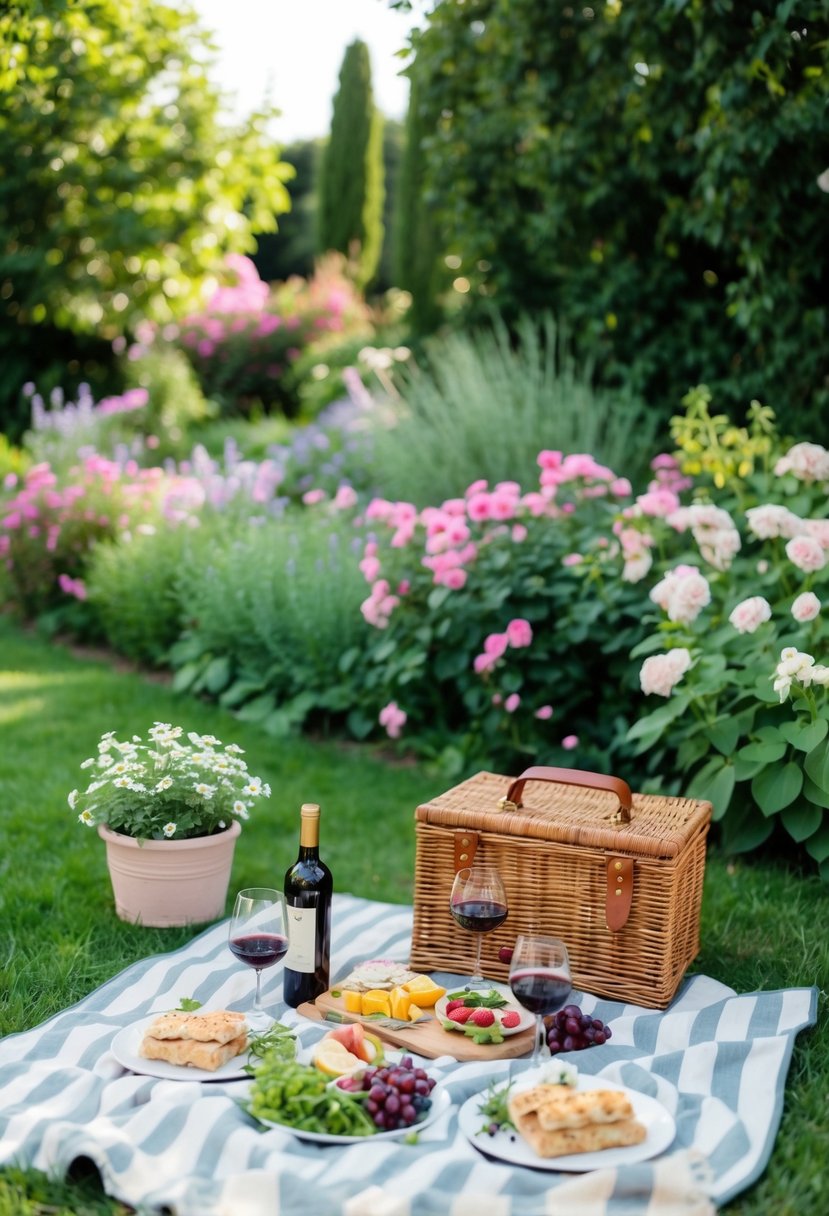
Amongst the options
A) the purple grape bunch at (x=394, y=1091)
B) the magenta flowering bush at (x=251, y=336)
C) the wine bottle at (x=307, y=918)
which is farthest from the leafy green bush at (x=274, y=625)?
the magenta flowering bush at (x=251, y=336)

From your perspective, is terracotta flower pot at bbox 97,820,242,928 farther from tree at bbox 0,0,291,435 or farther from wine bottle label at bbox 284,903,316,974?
tree at bbox 0,0,291,435

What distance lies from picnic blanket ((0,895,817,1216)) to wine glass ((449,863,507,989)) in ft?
0.93

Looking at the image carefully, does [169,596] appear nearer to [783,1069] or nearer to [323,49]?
[783,1069]

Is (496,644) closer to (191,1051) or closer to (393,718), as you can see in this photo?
(393,718)

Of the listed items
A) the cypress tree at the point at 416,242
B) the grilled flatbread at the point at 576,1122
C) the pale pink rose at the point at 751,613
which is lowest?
the grilled flatbread at the point at 576,1122

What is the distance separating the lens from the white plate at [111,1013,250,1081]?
2.30 metres

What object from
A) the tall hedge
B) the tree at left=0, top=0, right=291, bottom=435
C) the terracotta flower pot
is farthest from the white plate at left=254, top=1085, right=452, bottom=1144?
the tree at left=0, top=0, right=291, bottom=435

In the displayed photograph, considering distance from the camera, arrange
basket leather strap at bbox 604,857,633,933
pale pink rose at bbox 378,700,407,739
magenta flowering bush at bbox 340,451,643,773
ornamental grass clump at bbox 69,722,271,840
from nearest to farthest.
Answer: basket leather strap at bbox 604,857,633,933 → ornamental grass clump at bbox 69,722,271,840 → magenta flowering bush at bbox 340,451,643,773 → pale pink rose at bbox 378,700,407,739

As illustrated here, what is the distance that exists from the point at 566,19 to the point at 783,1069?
15.8ft

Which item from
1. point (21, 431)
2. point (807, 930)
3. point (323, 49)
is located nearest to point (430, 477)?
point (807, 930)

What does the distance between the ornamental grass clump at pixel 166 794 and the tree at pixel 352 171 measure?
12.6 m

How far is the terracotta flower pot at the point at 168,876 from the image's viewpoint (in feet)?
10.1

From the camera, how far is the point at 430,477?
5734 mm

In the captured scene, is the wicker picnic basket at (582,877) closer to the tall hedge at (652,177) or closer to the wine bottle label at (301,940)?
the wine bottle label at (301,940)
